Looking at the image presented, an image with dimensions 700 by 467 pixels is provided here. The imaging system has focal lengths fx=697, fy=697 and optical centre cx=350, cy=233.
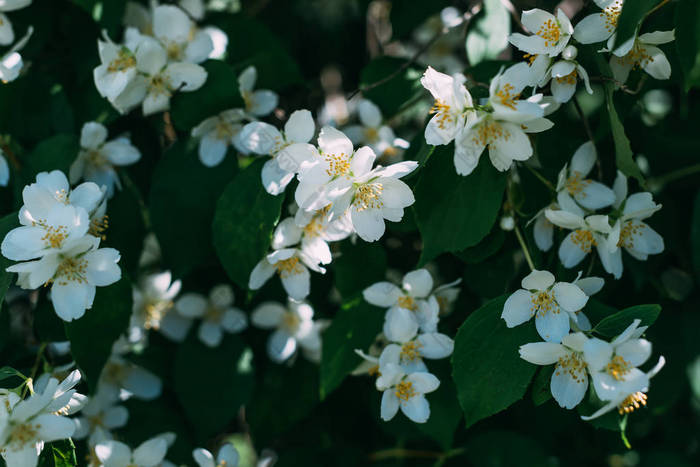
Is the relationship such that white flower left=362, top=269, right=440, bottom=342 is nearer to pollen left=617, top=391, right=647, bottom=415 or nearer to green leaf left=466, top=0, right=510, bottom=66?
pollen left=617, top=391, right=647, bottom=415

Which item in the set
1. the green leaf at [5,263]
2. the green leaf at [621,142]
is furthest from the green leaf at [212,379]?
the green leaf at [621,142]

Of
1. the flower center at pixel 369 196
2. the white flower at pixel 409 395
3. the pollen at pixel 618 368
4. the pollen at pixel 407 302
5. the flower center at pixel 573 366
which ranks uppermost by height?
the flower center at pixel 369 196

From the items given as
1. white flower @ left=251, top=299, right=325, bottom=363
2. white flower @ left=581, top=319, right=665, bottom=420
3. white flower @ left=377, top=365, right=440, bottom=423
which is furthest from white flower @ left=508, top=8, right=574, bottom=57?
white flower @ left=251, top=299, right=325, bottom=363

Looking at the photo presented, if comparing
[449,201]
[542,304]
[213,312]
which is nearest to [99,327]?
[213,312]

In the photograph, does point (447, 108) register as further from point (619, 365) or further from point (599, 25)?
point (619, 365)

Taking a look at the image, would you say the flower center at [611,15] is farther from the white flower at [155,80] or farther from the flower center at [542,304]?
the white flower at [155,80]

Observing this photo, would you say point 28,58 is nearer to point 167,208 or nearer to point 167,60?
point 167,60
